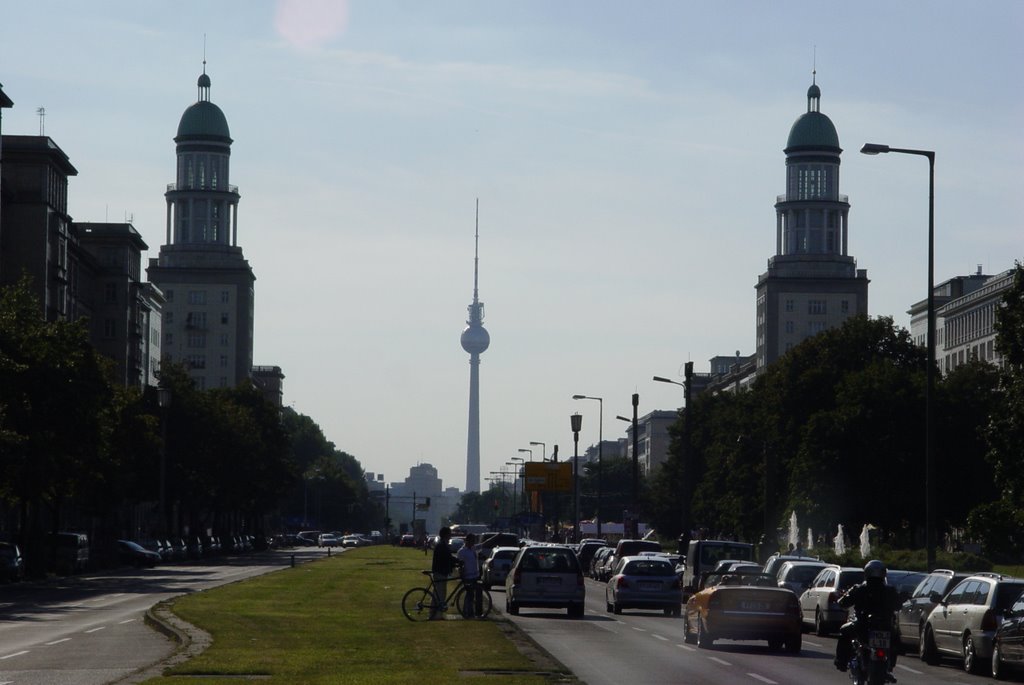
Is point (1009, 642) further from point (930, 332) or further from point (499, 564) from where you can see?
point (499, 564)

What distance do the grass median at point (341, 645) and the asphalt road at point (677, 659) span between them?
0.91 meters

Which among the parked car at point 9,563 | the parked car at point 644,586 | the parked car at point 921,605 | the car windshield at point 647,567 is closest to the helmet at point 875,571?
the parked car at point 921,605

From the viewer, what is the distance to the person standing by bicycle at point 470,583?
1505 inches

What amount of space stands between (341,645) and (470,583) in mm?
9647

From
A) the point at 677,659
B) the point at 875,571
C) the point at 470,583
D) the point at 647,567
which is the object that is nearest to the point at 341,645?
the point at 677,659

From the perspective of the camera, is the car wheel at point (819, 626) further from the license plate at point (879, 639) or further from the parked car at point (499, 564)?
the parked car at point (499, 564)

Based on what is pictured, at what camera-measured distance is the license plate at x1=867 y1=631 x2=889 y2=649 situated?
2128cm

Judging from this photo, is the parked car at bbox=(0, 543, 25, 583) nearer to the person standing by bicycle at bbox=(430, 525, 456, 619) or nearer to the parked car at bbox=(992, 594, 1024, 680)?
the person standing by bicycle at bbox=(430, 525, 456, 619)

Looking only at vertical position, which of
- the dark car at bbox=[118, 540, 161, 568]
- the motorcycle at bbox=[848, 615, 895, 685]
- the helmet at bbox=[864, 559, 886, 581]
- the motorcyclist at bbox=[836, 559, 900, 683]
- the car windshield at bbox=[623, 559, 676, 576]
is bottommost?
the dark car at bbox=[118, 540, 161, 568]

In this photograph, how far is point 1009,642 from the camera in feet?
86.3

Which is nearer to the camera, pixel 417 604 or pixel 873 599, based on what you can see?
pixel 873 599

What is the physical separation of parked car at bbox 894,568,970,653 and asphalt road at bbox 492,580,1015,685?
495 millimetres

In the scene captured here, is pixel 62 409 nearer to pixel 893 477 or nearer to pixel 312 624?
pixel 312 624

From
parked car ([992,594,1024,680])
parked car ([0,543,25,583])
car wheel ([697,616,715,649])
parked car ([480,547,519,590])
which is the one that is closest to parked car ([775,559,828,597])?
car wheel ([697,616,715,649])
